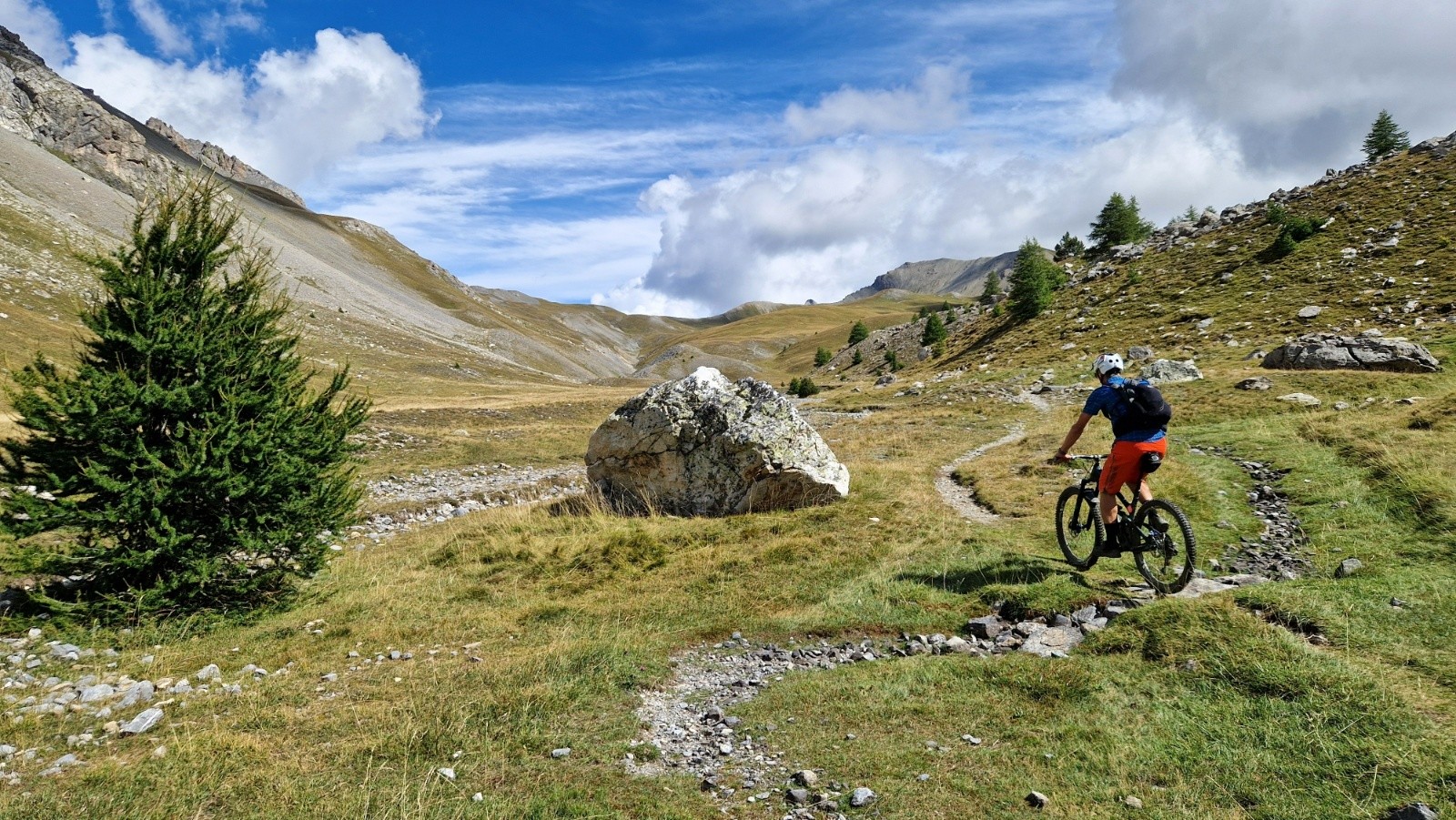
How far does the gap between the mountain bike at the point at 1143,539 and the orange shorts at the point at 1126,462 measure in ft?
0.52

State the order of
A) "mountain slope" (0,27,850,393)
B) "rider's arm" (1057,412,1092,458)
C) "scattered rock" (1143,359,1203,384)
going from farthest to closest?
1. "mountain slope" (0,27,850,393)
2. "scattered rock" (1143,359,1203,384)
3. "rider's arm" (1057,412,1092,458)

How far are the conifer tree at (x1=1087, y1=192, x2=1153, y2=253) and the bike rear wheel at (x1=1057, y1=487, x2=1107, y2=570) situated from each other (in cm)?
7445

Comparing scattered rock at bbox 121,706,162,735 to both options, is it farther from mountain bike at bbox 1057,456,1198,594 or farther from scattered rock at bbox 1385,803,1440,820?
mountain bike at bbox 1057,456,1198,594

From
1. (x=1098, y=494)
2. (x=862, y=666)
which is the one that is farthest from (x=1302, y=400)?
(x=862, y=666)

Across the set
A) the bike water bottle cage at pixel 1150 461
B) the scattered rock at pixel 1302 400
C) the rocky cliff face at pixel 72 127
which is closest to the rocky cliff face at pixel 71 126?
the rocky cliff face at pixel 72 127

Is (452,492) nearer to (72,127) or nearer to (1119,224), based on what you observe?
(1119,224)

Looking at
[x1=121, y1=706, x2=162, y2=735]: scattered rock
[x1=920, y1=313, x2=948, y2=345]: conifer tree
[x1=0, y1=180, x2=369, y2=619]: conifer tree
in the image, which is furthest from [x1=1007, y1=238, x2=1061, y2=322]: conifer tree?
[x1=121, y1=706, x2=162, y2=735]: scattered rock

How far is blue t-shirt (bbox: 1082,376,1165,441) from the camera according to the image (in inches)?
397

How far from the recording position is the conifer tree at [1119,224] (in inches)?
2938

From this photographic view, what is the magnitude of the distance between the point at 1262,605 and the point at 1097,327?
51.1m

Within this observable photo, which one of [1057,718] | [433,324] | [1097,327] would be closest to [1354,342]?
[1097,327]

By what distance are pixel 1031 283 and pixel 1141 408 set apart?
58.7m

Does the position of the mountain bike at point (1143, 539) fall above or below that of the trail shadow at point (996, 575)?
above

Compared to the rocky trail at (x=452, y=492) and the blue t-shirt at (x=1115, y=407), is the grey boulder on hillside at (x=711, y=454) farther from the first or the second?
the blue t-shirt at (x=1115, y=407)
